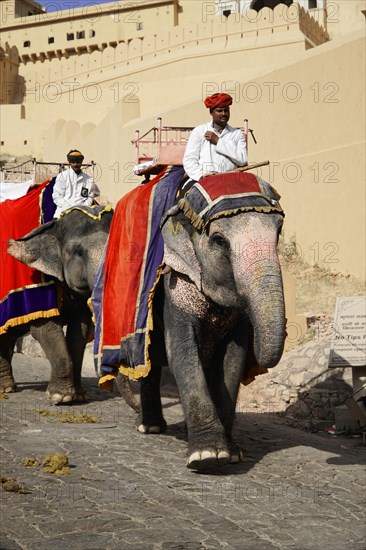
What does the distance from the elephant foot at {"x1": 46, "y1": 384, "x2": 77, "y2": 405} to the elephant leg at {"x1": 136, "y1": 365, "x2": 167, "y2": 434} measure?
1.76 metres

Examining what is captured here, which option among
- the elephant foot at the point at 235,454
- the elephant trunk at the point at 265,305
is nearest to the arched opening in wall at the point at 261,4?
the elephant foot at the point at 235,454

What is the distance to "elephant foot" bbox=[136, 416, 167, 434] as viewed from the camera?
765cm

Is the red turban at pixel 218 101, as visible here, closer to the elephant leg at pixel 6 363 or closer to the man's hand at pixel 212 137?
the man's hand at pixel 212 137

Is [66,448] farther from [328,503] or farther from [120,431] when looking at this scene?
[328,503]

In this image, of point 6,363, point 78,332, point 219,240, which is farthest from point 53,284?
point 219,240

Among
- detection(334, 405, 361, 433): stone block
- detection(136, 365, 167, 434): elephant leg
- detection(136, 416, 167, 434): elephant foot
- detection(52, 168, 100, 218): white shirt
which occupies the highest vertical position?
detection(52, 168, 100, 218): white shirt

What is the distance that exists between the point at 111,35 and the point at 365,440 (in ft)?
155

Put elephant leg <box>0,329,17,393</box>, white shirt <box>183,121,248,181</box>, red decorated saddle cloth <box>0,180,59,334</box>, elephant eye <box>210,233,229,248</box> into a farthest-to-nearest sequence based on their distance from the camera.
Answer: elephant leg <box>0,329,17,393</box>, red decorated saddle cloth <box>0,180,59,334</box>, white shirt <box>183,121,248,181</box>, elephant eye <box>210,233,229,248</box>

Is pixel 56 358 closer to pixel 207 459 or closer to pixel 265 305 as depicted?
pixel 207 459

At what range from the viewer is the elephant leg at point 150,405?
7660 millimetres

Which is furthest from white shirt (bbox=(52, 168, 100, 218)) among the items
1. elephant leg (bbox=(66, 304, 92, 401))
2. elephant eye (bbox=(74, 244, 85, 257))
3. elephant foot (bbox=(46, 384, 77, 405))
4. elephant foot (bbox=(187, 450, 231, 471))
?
elephant foot (bbox=(187, 450, 231, 471))

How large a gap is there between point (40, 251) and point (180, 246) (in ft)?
11.0

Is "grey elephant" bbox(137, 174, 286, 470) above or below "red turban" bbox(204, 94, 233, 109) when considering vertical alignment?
below

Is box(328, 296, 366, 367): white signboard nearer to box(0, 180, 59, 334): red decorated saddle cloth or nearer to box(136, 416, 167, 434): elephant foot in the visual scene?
box(136, 416, 167, 434): elephant foot
